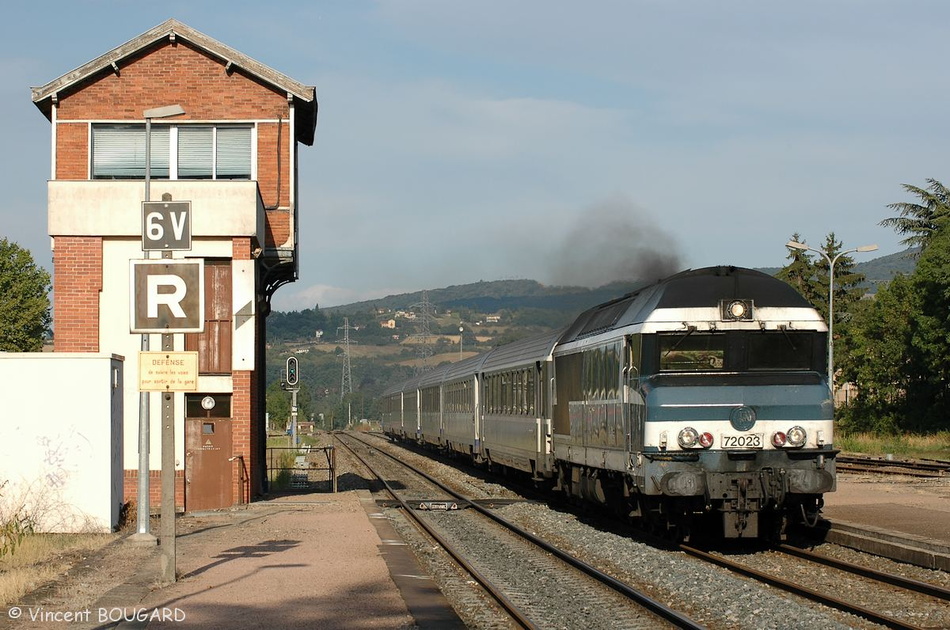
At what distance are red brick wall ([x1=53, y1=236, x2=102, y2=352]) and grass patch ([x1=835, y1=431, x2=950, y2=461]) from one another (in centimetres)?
2733

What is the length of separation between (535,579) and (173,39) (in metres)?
16.6

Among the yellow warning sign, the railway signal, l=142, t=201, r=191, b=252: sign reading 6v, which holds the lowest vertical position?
the yellow warning sign

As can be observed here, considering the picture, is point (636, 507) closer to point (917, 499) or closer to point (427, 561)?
point (427, 561)

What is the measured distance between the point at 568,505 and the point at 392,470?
16036 millimetres

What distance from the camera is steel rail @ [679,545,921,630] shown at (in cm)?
990

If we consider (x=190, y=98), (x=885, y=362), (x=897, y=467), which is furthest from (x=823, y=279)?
(x=190, y=98)

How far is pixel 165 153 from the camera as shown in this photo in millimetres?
24859

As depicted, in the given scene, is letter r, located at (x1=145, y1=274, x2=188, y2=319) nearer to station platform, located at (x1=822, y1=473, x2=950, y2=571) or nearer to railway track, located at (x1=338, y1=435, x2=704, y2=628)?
railway track, located at (x1=338, y1=435, x2=704, y2=628)

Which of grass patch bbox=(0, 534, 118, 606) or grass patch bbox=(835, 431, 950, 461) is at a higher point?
grass patch bbox=(0, 534, 118, 606)

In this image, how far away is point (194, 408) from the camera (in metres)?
23.4

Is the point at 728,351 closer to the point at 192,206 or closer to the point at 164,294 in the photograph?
the point at 164,294

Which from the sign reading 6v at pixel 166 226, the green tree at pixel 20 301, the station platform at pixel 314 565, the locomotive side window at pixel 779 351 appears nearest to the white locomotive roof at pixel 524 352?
the station platform at pixel 314 565

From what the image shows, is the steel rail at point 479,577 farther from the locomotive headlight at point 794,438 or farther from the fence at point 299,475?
the fence at point 299,475

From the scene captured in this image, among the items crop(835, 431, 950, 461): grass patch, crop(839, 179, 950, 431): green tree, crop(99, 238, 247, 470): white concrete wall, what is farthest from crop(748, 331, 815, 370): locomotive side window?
crop(839, 179, 950, 431): green tree
